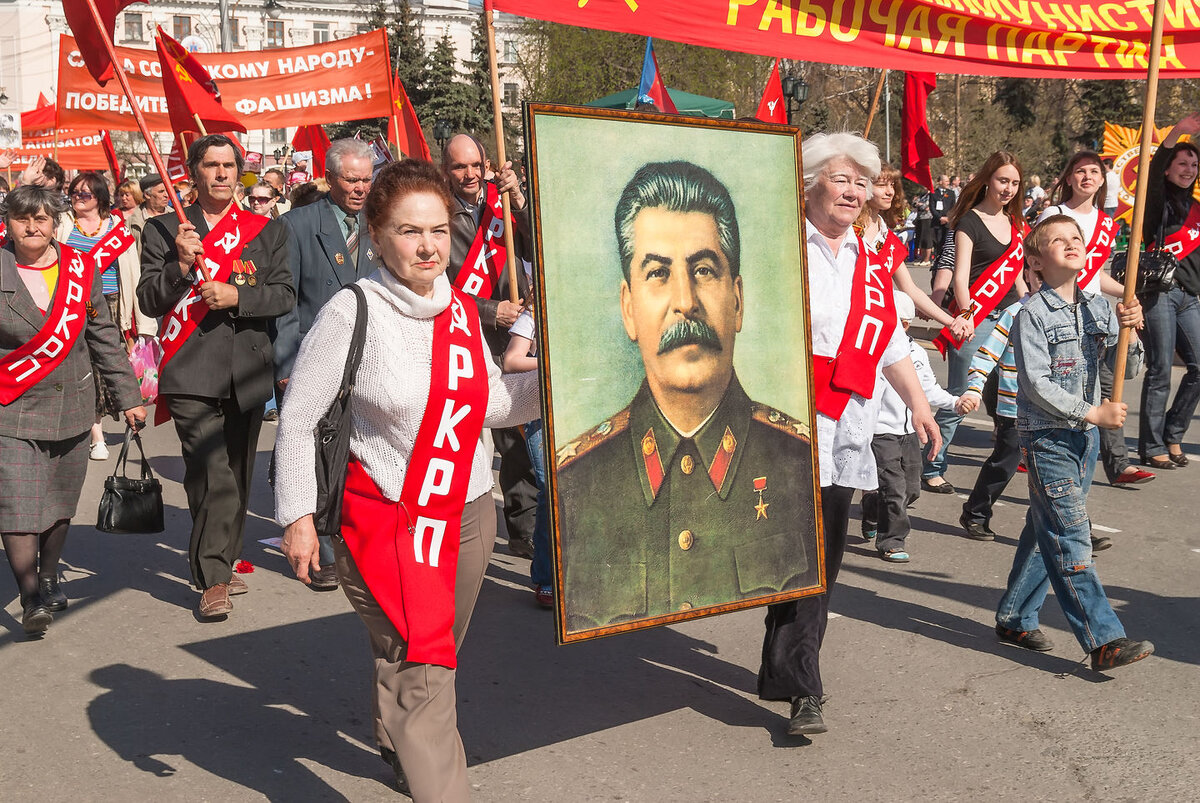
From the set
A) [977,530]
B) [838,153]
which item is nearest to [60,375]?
[838,153]

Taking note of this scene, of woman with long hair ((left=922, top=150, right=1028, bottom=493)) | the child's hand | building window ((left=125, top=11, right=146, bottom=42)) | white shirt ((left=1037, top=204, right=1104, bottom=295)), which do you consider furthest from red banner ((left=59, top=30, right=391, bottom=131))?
building window ((left=125, top=11, right=146, bottom=42))

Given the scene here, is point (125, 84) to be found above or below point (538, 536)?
above

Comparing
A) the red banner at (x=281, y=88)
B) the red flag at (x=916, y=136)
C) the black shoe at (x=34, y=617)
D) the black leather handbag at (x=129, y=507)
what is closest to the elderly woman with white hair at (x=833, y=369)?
the black leather handbag at (x=129, y=507)

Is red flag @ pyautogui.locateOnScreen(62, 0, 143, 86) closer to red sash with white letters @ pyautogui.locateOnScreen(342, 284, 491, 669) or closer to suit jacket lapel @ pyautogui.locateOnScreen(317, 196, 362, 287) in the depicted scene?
suit jacket lapel @ pyautogui.locateOnScreen(317, 196, 362, 287)

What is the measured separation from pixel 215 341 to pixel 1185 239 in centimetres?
618

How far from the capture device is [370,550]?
11.2 feet

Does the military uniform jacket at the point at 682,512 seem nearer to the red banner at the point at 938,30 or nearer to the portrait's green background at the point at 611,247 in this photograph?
the portrait's green background at the point at 611,247

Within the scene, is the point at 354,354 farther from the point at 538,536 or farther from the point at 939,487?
the point at 939,487

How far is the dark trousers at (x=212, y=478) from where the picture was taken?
5.68 metres

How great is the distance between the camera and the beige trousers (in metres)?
3.28

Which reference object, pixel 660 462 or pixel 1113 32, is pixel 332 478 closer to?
pixel 660 462

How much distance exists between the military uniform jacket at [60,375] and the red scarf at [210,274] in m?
0.27

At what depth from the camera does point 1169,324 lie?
8.54m

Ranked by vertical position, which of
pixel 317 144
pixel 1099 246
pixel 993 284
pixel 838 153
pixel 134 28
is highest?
pixel 134 28
